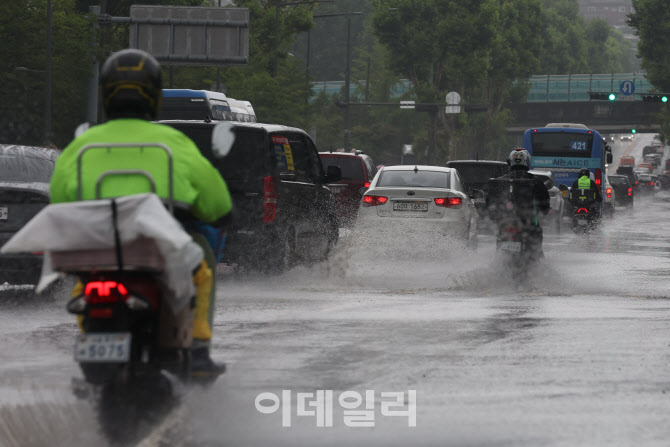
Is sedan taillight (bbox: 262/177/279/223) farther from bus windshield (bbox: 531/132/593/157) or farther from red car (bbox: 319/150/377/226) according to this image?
bus windshield (bbox: 531/132/593/157)

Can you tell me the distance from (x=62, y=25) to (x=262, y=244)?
30434 millimetres

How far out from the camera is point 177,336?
19.8 feet

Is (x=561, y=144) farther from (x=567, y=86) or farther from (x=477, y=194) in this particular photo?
(x=567, y=86)

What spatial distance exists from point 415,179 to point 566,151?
27.9 meters

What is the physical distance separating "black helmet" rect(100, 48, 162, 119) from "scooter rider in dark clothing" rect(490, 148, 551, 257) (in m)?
10.5

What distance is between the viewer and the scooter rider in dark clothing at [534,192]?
16312mm

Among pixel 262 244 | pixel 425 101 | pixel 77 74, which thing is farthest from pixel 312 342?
pixel 425 101

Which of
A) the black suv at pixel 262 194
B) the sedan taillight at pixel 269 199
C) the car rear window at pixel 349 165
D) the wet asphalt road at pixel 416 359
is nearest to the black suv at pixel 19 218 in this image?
the wet asphalt road at pixel 416 359

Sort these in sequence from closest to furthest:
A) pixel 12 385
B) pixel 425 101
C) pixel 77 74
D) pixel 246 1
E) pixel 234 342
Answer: pixel 12 385
pixel 234 342
pixel 77 74
pixel 246 1
pixel 425 101

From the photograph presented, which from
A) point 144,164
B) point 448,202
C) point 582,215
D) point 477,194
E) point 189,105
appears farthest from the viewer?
point 582,215

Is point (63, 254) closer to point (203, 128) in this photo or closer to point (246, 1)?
point (203, 128)

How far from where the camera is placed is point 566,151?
48719 millimetres

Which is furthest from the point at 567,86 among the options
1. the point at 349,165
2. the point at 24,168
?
the point at 24,168

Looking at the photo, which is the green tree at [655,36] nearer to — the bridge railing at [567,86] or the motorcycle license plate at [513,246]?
the bridge railing at [567,86]
